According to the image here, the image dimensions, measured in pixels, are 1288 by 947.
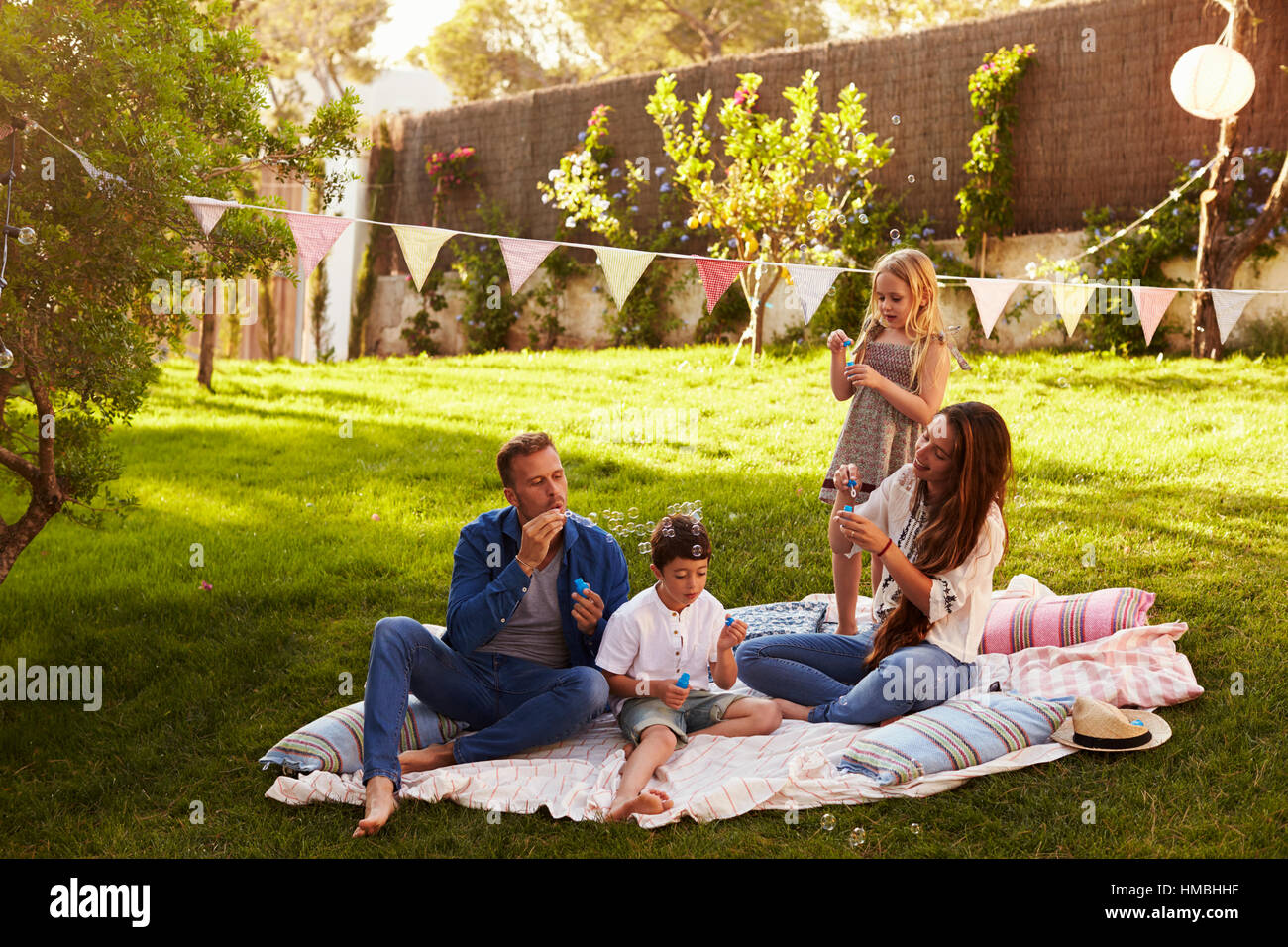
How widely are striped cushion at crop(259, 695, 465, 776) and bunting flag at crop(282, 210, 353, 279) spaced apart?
1.82 m

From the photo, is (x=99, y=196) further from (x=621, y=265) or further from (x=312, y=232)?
(x=621, y=265)

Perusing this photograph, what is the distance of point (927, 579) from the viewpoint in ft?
11.8

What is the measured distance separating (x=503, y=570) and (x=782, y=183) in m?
6.42

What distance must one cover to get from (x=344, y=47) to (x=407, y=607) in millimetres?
21938

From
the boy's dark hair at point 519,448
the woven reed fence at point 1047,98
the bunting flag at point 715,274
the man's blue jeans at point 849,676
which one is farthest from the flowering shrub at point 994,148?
the boy's dark hair at point 519,448

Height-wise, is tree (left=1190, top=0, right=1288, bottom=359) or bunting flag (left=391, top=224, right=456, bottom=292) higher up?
tree (left=1190, top=0, right=1288, bottom=359)

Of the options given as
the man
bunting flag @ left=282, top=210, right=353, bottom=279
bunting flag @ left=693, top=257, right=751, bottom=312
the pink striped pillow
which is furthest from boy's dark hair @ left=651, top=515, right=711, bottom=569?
bunting flag @ left=693, top=257, right=751, bottom=312

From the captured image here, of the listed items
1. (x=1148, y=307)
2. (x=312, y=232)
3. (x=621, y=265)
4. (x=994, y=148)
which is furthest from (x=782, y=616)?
(x=994, y=148)

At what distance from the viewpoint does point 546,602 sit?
3664 millimetres

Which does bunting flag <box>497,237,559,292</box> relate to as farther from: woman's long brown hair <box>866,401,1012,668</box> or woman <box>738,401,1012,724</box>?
woman's long brown hair <box>866,401,1012,668</box>

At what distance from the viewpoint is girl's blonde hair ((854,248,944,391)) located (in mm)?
4238

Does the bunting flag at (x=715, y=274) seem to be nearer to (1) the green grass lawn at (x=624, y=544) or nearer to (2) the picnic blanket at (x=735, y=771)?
(1) the green grass lawn at (x=624, y=544)

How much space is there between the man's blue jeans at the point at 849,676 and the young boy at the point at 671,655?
0.75 feet
